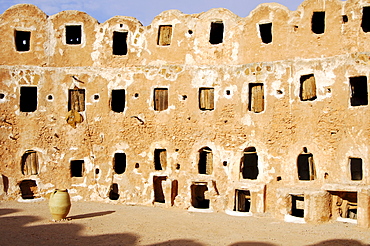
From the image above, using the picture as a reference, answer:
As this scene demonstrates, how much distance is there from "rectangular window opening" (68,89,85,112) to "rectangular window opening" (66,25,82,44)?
12.6 ft

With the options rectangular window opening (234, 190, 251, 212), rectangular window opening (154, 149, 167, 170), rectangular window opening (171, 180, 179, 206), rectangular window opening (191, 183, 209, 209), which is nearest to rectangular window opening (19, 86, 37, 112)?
rectangular window opening (154, 149, 167, 170)

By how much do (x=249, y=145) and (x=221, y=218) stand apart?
13.1 feet

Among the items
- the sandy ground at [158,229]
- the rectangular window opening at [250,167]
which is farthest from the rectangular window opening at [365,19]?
the sandy ground at [158,229]

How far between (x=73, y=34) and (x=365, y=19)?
1611cm

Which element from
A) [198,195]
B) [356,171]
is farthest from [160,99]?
[356,171]

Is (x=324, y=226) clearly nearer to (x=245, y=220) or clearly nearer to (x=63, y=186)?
(x=245, y=220)

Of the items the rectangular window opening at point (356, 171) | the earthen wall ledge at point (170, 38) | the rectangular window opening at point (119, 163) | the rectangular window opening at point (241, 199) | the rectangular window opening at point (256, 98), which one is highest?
the earthen wall ledge at point (170, 38)

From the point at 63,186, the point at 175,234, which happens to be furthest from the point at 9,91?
the point at 175,234

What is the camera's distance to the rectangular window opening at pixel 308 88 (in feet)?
64.3

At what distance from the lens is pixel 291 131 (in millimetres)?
19594

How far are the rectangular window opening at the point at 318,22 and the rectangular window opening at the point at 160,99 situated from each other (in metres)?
8.39

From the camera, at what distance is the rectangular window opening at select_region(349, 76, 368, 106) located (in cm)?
1923

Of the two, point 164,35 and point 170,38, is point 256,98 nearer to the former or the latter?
point 170,38

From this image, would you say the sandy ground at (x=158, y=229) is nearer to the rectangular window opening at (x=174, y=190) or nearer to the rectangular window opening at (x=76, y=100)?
the rectangular window opening at (x=174, y=190)
